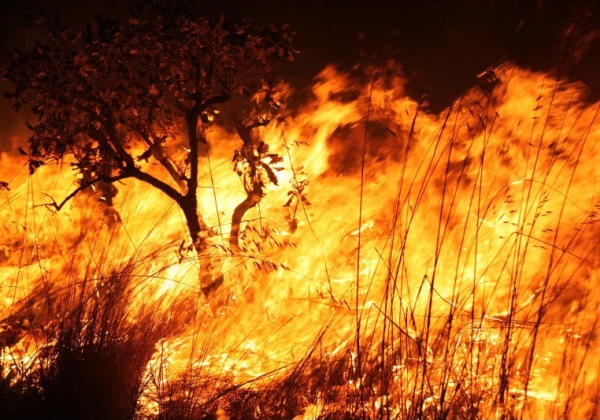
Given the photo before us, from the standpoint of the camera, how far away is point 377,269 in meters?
4.22

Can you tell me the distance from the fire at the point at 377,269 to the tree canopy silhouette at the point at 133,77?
11.1 inches

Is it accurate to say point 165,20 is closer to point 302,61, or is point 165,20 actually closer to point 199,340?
point 302,61

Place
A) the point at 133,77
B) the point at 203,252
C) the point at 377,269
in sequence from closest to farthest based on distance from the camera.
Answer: the point at 203,252
the point at 133,77
the point at 377,269

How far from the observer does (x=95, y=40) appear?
3.84 meters

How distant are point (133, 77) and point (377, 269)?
2.04 m

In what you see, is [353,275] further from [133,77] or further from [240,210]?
[133,77]

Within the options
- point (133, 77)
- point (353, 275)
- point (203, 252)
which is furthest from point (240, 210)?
point (133, 77)

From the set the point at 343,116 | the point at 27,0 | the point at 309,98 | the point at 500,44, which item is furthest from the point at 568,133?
the point at 27,0

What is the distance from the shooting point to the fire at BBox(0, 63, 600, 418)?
8.61 ft

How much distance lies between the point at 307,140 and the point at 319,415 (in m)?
2.74

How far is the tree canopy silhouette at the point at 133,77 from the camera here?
3.83 meters

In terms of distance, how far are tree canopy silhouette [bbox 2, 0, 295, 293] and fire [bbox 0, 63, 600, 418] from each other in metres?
0.28

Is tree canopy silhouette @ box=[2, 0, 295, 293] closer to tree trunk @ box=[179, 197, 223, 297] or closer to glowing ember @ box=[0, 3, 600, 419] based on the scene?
tree trunk @ box=[179, 197, 223, 297]

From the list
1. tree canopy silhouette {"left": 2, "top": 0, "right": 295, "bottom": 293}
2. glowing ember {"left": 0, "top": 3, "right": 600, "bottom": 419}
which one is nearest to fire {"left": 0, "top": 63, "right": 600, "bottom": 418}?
glowing ember {"left": 0, "top": 3, "right": 600, "bottom": 419}
